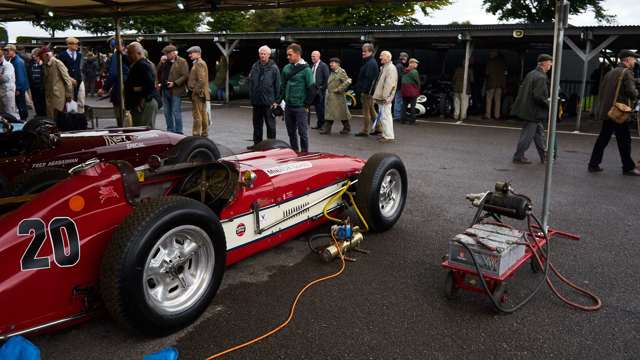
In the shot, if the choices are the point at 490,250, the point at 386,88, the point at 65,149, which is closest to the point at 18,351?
the point at 490,250

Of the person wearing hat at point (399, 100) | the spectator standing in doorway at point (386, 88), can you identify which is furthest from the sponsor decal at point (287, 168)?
the person wearing hat at point (399, 100)

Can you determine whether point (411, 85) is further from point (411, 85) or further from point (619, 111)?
point (619, 111)

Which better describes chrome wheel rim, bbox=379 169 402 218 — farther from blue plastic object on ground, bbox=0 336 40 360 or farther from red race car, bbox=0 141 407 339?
blue plastic object on ground, bbox=0 336 40 360

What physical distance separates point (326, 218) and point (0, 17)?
8.58m

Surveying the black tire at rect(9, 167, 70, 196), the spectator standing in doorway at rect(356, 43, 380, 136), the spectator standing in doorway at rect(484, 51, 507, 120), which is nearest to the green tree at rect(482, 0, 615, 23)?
the spectator standing in doorway at rect(484, 51, 507, 120)

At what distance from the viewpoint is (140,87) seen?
7.92 m

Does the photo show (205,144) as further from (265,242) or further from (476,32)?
(476,32)

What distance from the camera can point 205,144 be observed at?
6008 millimetres

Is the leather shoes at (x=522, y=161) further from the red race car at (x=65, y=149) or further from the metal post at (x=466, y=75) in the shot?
the metal post at (x=466, y=75)

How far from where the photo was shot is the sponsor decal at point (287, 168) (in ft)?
14.2

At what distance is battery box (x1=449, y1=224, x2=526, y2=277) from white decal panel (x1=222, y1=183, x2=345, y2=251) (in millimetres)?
1352

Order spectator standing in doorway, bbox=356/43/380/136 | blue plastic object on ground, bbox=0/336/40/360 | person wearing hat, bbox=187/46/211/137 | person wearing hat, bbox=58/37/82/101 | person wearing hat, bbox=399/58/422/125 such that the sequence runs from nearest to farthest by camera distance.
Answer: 1. blue plastic object on ground, bbox=0/336/40/360
2. person wearing hat, bbox=187/46/211/137
3. person wearing hat, bbox=58/37/82/101
4. spectator standing in doorway, bbox=356/43/380/136
5. person wearing hat, bbox=399/58/422/125

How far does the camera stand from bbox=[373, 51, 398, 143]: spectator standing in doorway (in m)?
10.6

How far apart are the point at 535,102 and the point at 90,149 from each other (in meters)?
6.51
